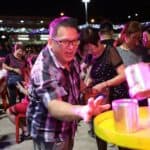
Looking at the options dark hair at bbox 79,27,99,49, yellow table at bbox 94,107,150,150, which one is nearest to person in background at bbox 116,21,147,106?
dark hair at bbox 79,27,99,49

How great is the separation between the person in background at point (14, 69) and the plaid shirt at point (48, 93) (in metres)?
6.07

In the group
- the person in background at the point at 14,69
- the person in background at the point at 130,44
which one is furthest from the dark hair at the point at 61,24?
the person in background at the point at 14,69

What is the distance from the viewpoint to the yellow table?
2.49 m

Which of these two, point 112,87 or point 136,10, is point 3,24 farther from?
point 112,87

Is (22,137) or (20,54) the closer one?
(22,137)

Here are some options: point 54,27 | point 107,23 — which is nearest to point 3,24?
point 107,23

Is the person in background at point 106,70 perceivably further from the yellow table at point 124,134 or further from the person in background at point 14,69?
the person in background at point 14,69

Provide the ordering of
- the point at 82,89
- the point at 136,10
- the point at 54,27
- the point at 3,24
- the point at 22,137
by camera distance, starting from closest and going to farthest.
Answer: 1. the point at 54,27
2. the point at 82,89
3. the point at 22,137
4. the point at 3,24
5. the point at 136,10

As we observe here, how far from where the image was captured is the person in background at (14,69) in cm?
906

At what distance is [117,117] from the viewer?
2.72 meters

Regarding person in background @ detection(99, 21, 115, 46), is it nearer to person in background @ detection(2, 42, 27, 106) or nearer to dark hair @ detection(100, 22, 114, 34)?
dark hair @ detection(100, 22, 114, 34)

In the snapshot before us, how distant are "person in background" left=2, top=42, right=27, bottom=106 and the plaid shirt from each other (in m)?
6.07

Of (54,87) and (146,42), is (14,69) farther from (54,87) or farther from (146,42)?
(54,87)

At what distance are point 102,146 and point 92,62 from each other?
0.99 meters
